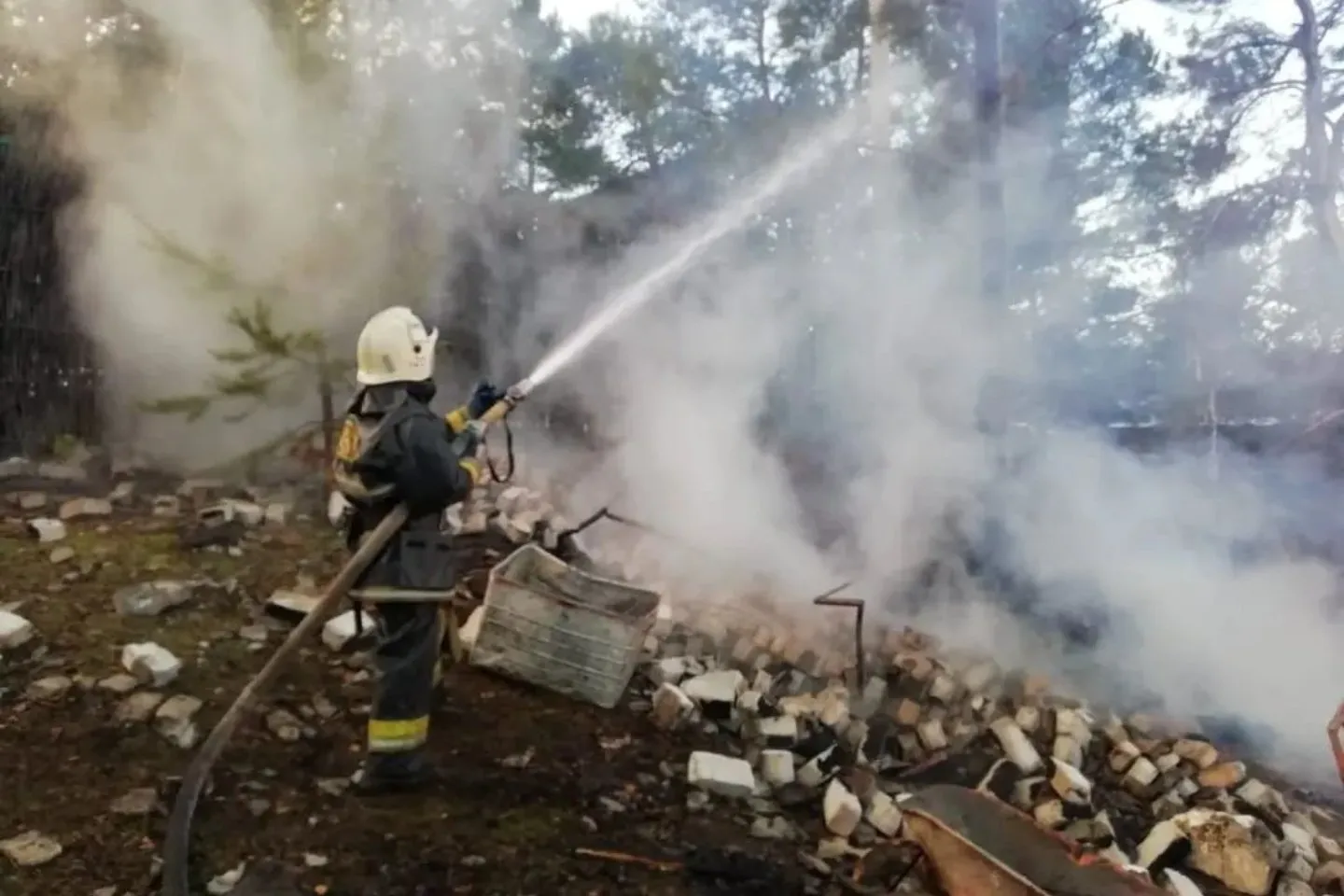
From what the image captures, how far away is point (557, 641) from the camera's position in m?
4.09

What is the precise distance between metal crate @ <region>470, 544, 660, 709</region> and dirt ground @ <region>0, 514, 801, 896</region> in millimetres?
97

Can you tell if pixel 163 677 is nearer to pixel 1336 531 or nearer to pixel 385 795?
pixel 385 795

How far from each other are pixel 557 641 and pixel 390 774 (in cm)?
95

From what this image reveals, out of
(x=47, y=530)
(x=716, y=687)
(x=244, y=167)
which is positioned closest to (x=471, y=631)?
(x=716, y=687)

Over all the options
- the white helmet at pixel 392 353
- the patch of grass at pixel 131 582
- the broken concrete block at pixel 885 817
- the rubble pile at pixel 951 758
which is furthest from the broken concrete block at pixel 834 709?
the patch of grass at pixel 131 582

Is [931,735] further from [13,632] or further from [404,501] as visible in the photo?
[13,632]

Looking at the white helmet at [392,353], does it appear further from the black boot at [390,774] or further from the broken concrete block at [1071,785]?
the broken concrete block at [1071,785]

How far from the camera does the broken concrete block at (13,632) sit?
4.02m

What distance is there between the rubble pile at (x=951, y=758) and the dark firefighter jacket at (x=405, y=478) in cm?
128

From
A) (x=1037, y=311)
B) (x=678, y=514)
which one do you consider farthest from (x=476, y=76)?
(x=1037, y=311)

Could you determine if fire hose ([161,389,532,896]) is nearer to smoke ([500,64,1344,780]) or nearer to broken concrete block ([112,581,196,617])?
broken concrete block ([112,581,196,617])

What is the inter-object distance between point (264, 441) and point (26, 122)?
2.72 m

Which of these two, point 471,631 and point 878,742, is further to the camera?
point 471,631

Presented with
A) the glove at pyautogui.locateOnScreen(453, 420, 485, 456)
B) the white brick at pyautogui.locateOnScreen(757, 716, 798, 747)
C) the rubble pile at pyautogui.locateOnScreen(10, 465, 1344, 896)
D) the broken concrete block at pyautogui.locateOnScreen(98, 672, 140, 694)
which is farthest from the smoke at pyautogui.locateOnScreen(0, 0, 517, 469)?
the white brick at pyautogui.locateOnScreen(757, 716, 798, 747)
